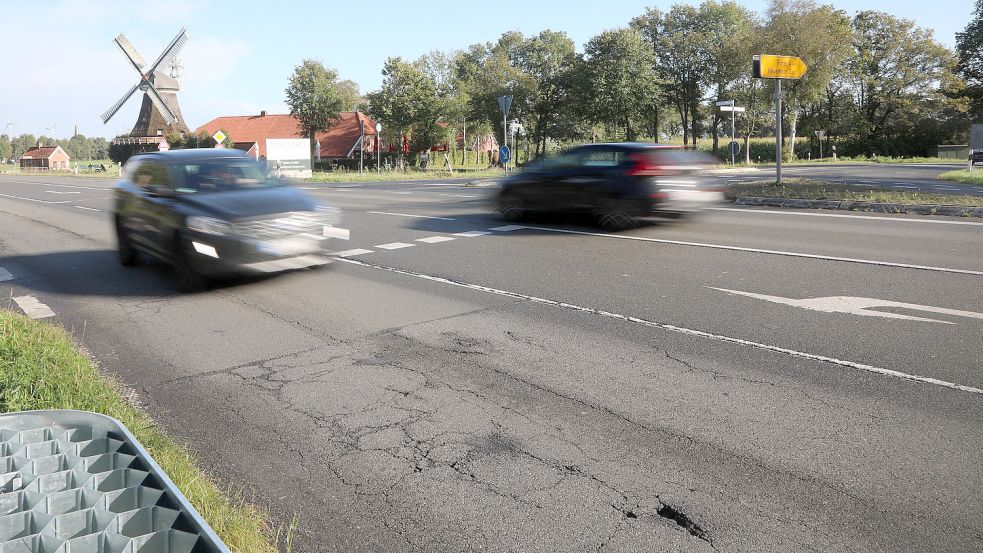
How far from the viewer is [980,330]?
5.91 metres

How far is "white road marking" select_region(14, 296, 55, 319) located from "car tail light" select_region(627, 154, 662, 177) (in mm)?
8652

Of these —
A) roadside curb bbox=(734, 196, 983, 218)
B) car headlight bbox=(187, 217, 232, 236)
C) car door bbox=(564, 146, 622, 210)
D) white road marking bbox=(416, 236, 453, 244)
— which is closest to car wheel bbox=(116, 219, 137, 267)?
car headlight bbox=(187, 217, 232, 236)

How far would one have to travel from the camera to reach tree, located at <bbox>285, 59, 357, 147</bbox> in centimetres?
7031

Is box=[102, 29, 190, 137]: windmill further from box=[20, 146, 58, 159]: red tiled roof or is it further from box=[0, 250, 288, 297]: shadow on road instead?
box=[0, 250, 288, 297]: shadow on road

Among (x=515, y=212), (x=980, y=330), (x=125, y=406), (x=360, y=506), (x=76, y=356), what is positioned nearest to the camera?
(x=360, y=506)

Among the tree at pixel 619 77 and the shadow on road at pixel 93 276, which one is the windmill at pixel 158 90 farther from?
the shadow on road at pixel 93 276

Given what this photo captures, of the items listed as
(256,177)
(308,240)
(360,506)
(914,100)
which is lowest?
(360,506)

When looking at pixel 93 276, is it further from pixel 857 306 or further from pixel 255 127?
pixel 255 127

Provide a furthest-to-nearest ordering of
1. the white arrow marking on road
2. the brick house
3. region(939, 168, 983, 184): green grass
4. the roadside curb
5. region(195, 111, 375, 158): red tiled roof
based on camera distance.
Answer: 1. the brick house
2. region(195, 111, 375, 158): red tiled roof
3. region(939, 168, 983, 184): green grass
4. the roadside curb
5. the white arrow marking on road

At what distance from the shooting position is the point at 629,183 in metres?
12.4

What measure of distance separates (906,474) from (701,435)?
98 cm

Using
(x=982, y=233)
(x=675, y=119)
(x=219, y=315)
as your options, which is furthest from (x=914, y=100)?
(x=219, y=315)

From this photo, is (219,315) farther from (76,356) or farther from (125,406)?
(125,406)

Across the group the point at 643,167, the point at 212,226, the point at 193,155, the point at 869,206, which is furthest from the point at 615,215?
the point at 212,226
